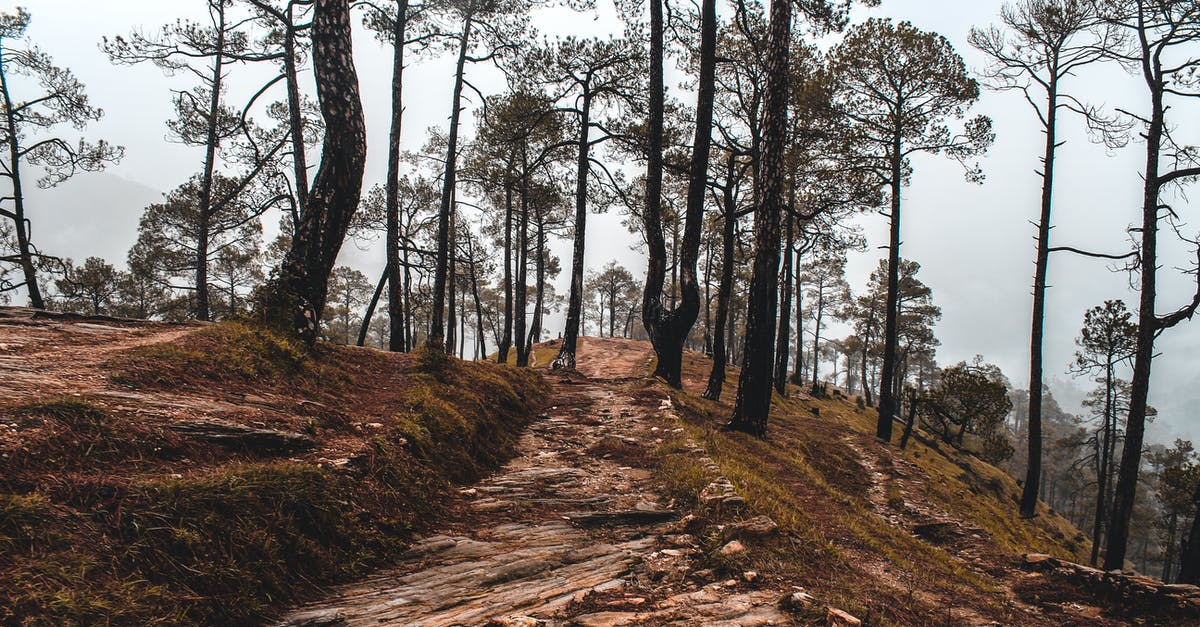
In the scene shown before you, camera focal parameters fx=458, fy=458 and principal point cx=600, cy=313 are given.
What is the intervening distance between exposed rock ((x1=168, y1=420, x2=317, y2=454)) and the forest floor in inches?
54.5

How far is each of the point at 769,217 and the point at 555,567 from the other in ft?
23.1

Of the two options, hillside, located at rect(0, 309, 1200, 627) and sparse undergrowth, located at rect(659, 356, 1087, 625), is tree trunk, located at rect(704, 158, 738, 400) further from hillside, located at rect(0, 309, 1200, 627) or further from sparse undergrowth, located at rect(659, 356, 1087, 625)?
hillside, located at rect(0, 309, 1200, 627)

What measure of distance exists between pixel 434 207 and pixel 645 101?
1606 centimetres

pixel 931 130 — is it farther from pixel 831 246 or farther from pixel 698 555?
pixel 698 555

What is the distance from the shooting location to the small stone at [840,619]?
2.46 m

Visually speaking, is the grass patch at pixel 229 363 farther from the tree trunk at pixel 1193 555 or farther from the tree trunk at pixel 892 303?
the tree trunk at pixel 892 303

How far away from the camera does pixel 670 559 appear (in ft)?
11.0

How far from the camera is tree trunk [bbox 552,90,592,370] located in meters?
14.8

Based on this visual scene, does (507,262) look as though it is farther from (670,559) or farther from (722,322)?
(670,559)

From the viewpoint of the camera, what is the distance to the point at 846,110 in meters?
17.2

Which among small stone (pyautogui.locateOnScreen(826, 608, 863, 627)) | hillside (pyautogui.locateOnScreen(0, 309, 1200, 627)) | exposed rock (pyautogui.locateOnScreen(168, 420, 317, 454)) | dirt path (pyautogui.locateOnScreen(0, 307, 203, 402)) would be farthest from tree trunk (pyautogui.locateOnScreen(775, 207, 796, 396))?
dirt path (pyautogui.locateOnScreen(0, 307, 203, 402))

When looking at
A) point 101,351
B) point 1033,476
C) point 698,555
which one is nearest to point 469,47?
point 101,351

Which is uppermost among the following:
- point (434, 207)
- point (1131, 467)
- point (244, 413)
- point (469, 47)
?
point (469, 47)

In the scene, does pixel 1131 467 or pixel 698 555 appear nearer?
pixel 698 555
